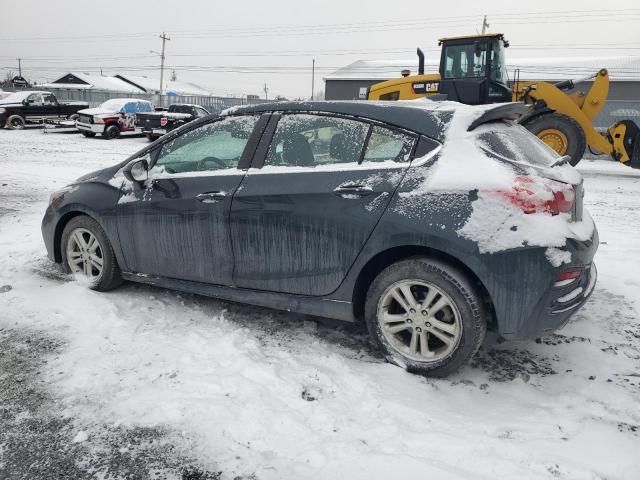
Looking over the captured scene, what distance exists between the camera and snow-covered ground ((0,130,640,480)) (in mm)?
2318

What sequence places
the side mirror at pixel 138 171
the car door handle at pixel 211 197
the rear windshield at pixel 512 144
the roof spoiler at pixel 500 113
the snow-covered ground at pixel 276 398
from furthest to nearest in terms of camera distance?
1. the side mirror at pixel 138 171
2. the car door handle at pixel 211 197
3. the roof spoiler at pixel 500 113
4. the rear windshield at pixel 512 144
5. the snow-covered ground at pixel 276 398

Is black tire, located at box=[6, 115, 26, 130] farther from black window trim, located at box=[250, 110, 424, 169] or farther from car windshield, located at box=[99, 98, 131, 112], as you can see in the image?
black window trim, located at box=[250, 110, 424, 169]

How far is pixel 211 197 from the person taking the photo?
11.6 ft

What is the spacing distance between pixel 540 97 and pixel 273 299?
35.4 ft

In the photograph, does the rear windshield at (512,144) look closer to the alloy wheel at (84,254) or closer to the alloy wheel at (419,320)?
the alloy wheel at (419,320)

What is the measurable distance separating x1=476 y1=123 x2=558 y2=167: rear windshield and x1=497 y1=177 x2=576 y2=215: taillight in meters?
0.20

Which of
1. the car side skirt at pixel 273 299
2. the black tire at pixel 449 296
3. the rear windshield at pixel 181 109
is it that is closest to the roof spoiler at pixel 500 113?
the black tire at pixel 449 296

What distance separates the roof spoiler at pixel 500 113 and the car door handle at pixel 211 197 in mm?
1672

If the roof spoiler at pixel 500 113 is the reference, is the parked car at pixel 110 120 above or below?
above

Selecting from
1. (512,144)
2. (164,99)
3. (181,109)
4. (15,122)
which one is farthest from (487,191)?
(164,99)

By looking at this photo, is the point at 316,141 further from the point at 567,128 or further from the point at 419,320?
the point at 567,128

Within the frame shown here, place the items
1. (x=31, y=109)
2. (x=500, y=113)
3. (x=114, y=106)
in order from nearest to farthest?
(x=500, y=113), (x=114, y=106), (x=31, y=109)

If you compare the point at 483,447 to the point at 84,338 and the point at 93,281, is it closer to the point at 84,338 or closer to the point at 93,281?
the point at 84,338

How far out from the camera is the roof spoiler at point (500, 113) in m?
3.09
